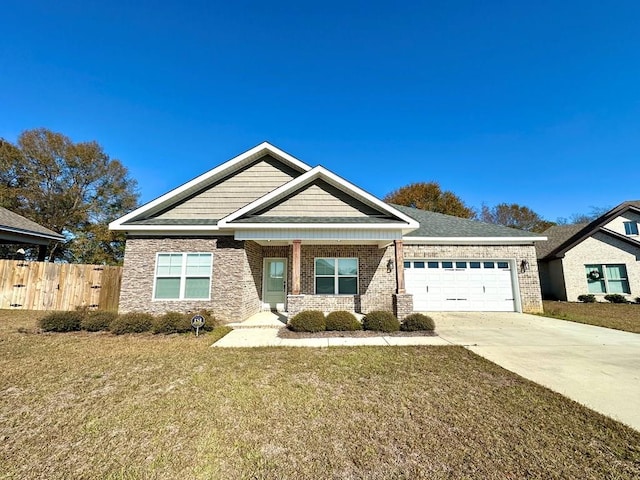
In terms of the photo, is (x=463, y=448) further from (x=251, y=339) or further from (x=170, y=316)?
(x=170, y=316)

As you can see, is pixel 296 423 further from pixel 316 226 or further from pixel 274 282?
pixel 274 282

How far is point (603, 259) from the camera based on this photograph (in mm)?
17156

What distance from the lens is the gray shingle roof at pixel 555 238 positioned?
66.3 ft

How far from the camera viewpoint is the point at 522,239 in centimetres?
1290

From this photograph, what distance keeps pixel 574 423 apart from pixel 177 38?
1705cm

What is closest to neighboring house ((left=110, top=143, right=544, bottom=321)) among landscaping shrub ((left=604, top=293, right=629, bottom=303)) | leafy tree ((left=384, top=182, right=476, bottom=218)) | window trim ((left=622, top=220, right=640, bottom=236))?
landscaping shrub ((left=604, top=293, right=629, bottom=303))

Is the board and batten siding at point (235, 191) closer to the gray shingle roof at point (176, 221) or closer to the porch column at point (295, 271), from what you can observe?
the gray shingle roof at point (176, 221)

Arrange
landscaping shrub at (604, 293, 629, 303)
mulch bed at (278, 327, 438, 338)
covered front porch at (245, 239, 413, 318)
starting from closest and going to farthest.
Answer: mulch bed at (278, 327, 438, 338) < covered front porch at (245, 239, 413, 318) < landscaping shrub at (604, 293, 629, 303)

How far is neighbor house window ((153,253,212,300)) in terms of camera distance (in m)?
10.6

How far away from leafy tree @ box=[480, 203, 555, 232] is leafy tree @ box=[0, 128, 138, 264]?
44.7 m

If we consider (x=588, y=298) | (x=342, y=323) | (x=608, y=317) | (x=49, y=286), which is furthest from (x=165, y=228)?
(x=588, y=298)

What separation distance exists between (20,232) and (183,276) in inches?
413

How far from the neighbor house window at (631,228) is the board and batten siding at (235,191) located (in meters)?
21.2

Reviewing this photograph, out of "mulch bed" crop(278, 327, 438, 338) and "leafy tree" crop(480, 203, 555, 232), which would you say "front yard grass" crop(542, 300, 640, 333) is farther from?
"leafy tree" crop(480, 203, 555, 232)
